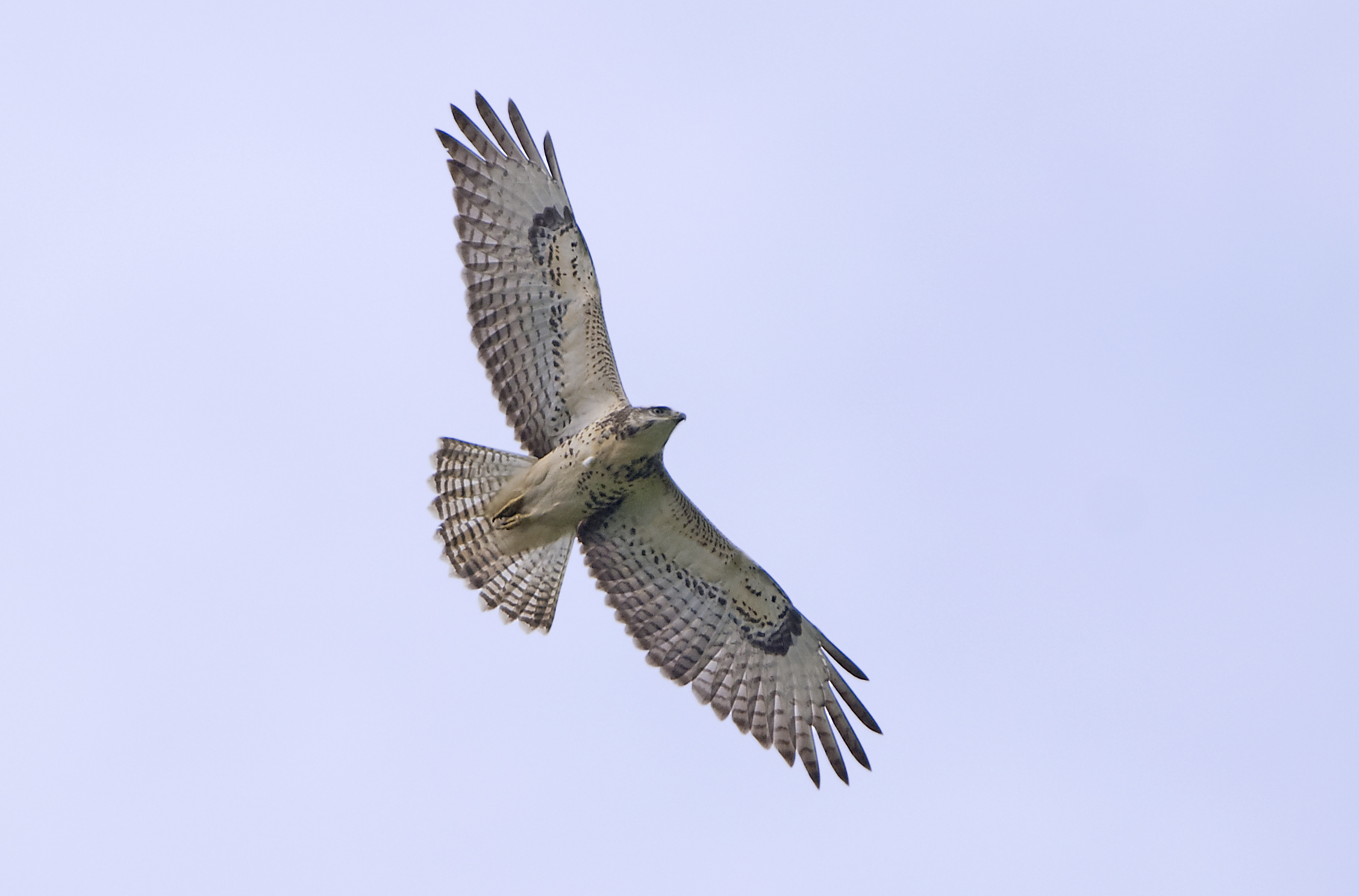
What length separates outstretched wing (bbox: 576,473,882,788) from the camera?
13.9 meters

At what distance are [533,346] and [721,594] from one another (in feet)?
7.87

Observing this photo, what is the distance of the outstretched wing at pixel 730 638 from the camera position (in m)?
13.9

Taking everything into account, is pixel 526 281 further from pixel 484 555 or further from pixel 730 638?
pixel 730 638

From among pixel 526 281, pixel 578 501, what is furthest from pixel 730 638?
pixel 526 281

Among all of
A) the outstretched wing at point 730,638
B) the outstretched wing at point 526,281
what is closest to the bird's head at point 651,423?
the outstretched wing at point 526,281

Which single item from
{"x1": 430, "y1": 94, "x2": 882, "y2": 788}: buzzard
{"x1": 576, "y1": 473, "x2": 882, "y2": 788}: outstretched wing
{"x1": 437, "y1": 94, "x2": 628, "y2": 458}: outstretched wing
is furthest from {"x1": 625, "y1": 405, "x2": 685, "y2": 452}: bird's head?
{"x1": 576, "y1": 473, "x2": 882, "y2": 788}: outstretched wing

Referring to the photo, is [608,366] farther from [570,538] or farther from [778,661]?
[778,661]

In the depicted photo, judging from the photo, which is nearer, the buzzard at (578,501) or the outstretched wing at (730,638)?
the buzzard at (578,501)

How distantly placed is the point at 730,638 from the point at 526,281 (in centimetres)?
316

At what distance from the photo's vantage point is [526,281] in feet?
44.1

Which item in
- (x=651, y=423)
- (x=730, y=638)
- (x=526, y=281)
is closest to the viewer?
(x=651, y=423)

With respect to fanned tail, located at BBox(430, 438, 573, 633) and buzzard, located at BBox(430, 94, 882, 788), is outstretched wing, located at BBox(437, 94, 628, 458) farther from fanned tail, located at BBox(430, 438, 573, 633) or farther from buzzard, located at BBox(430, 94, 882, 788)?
fanned tail, located at BBox(430, 438, 573, 633)

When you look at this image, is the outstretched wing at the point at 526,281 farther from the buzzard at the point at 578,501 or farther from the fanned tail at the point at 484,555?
the fanned tail at the point at 484,555

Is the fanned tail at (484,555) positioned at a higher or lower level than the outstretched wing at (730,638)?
lower
